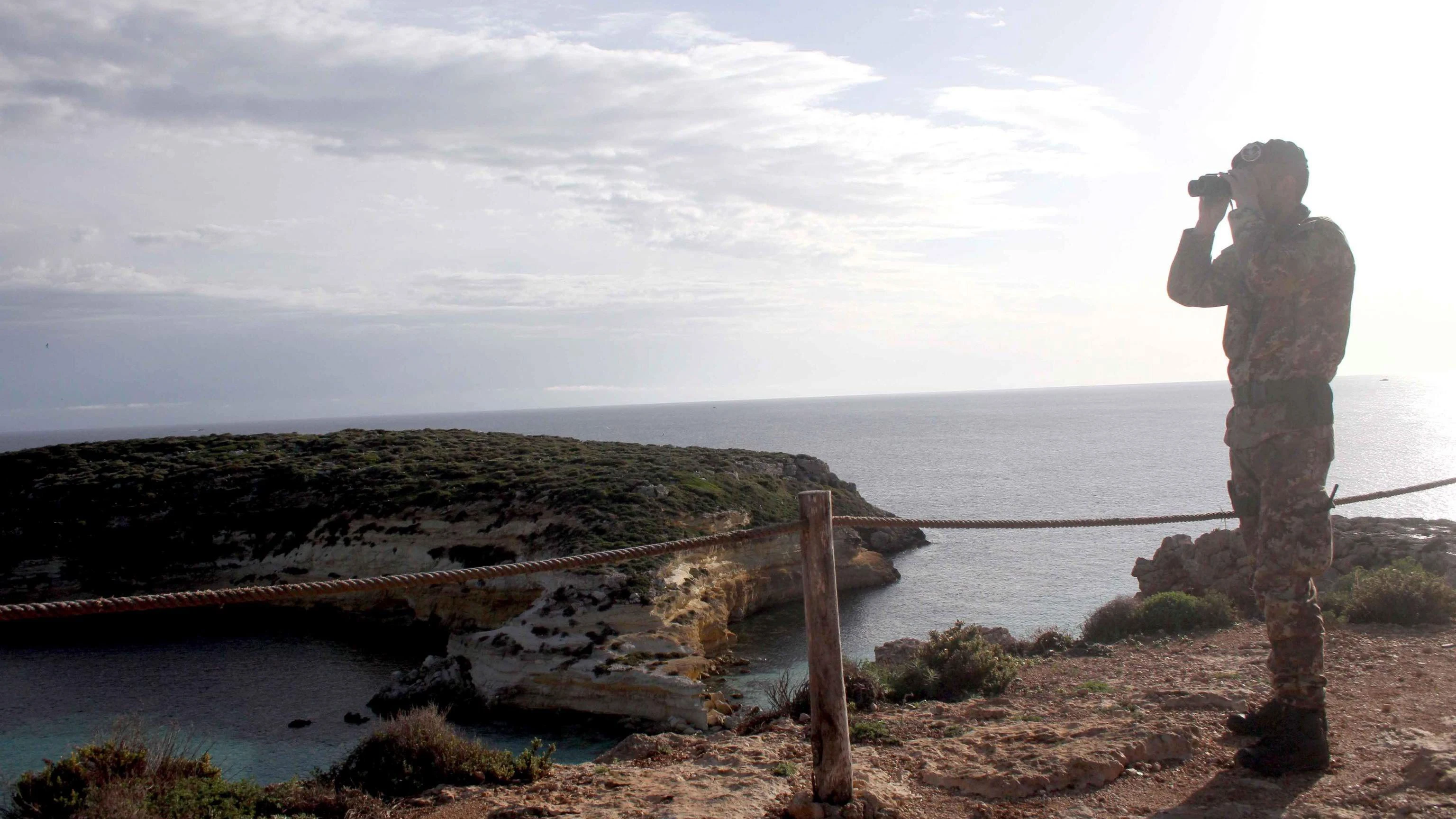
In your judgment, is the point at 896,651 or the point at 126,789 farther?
the point at 896,651

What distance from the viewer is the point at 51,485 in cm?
4178

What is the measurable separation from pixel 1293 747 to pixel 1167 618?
25.0ft

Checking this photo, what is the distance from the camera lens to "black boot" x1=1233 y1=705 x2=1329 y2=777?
502 cm

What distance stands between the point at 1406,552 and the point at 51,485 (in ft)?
157

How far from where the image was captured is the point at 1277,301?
5273mm

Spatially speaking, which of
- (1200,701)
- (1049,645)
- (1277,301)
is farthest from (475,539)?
(1277,301)

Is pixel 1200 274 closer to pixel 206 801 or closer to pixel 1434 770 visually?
pixel 1434 770

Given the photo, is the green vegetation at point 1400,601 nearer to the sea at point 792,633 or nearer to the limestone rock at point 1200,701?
the limestone rock at point 1200,701

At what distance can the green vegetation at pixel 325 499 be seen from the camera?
3372 centimetres

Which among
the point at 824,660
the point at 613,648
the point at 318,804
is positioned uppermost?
the point at 824,660

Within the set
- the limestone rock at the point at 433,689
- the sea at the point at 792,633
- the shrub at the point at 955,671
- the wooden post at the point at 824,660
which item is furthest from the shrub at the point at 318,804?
the limestone rock at the point at 433,689


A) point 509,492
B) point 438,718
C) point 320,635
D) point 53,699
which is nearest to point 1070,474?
point 509,492

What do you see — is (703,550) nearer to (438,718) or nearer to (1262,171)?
(438,718)

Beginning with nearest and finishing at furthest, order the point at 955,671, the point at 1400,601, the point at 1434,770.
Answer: the point at 1434,770
the point at 955,671
the point at 1400,601
